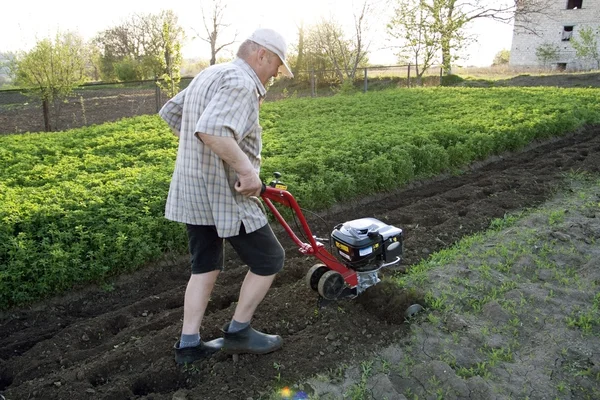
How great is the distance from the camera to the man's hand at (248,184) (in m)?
2.85

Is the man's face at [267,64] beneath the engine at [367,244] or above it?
above

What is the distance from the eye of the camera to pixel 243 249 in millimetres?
3146

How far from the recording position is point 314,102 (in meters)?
16.8

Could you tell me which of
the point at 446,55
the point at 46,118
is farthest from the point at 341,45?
the point at 46,118

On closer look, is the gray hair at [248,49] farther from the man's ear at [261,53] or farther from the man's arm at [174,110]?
the man's arm at [174,110]

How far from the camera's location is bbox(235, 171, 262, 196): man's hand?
2.85m

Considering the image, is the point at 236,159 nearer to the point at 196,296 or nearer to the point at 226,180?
the point at 226,180

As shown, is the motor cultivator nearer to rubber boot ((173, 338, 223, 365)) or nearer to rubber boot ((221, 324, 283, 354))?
rubber boot ((221, 324, 283, 354))

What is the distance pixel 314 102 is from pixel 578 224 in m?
12.0

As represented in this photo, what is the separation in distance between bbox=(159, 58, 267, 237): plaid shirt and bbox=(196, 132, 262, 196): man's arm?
68 millimetres

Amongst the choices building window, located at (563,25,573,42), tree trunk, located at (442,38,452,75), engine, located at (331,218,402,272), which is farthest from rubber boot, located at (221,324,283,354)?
building window, located at (563,25,573,42)

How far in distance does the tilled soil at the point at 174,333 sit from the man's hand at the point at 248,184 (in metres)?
1.06

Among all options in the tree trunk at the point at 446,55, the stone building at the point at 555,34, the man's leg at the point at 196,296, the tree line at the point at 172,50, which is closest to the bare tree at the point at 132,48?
the tree line at the point at 172,50

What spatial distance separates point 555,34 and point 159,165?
39.7m
